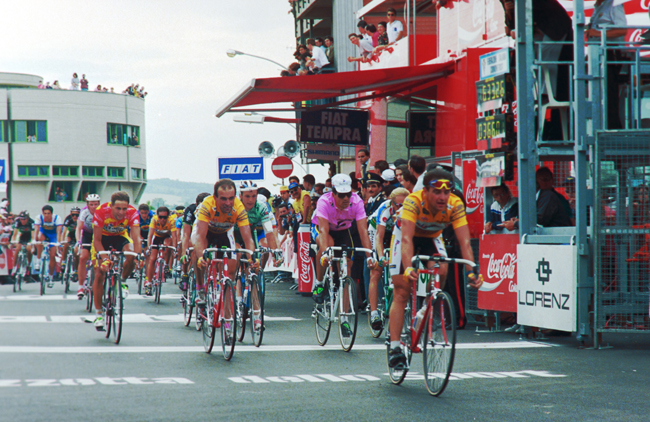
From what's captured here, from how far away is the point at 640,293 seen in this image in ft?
30.1

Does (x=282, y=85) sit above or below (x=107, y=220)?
above

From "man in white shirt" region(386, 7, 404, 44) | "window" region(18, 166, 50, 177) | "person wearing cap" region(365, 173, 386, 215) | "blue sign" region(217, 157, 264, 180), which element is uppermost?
"man in white shirt" region(386, 7, 404, 44)

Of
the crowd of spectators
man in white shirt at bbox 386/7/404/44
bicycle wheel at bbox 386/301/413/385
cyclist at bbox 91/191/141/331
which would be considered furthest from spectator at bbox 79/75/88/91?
bicycle wheel at bbox 386/301/413/385

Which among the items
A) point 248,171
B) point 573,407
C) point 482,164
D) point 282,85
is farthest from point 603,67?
point 248,171

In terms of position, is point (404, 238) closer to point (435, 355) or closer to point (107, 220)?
point (435, 355)

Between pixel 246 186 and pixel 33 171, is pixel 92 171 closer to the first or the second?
pixel 33 171

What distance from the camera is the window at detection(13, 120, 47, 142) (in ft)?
265

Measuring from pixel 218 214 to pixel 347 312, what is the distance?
6.66 feet

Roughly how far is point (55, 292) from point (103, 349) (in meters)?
10.9

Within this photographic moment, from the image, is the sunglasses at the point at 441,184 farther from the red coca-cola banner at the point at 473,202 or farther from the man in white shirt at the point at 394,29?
the man in white shirt at the point at 394,29

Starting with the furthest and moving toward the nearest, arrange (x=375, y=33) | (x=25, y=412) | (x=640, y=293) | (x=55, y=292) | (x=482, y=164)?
(x=375, y=33)
(x=55, y=292)
(x=482, y=164)
(x=640, y=293)
(x=25, y=412)

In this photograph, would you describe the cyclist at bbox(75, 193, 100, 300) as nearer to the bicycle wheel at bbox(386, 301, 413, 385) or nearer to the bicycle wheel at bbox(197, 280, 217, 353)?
the bicycle wheel at bbox(197, 280, 217, 353)

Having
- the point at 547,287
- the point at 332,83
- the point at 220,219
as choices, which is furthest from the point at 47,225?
the point at 547,287

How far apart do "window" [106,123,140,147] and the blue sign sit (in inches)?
2713
